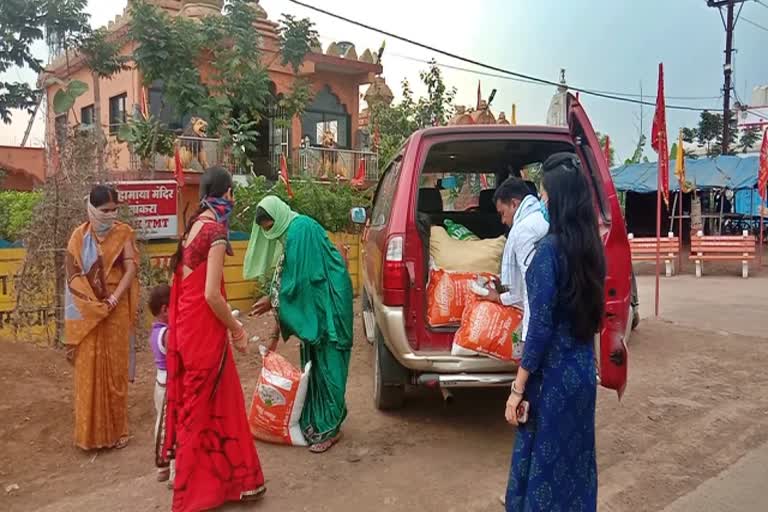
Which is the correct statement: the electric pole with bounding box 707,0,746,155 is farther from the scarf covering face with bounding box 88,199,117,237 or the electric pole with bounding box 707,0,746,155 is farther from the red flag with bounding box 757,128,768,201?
the scarf covering face with bounding box 88,199,117,237

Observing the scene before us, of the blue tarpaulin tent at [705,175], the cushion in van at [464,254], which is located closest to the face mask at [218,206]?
the cushion in van at [464,254]

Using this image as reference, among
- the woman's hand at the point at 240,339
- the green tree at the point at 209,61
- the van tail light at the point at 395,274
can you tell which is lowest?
the woman's hand at the point at 240,339

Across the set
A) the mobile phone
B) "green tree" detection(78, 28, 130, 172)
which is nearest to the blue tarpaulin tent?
"green tree" detection(78, 28, 130, 172)

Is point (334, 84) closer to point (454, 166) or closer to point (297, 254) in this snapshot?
point (454, 166)

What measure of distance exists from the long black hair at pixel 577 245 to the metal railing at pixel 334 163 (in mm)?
14262

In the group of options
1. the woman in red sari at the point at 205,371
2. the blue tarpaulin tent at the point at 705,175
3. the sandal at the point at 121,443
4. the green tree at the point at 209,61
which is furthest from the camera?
the blue tarpaulin tent at the point at 705,175

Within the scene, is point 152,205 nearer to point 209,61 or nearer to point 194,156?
point 194,156

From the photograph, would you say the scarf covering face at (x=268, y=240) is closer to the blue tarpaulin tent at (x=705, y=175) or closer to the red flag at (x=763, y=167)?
the red flag at (x=763, y=167)

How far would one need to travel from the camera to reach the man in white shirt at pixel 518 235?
3713 millimetres

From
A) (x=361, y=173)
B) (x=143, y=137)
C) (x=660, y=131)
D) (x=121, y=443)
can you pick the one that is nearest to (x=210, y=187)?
(x=121, y=443)

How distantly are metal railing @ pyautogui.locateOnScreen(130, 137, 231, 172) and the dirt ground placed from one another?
8676 millimetres

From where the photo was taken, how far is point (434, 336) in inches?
168

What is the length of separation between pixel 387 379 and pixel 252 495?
4.67 feet

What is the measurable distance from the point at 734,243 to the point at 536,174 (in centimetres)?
1031
